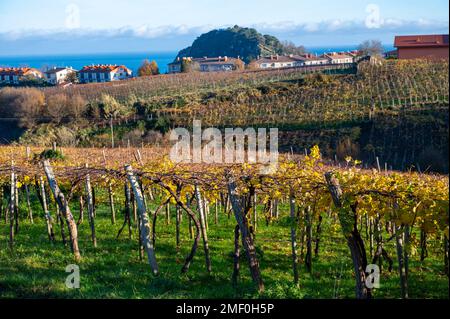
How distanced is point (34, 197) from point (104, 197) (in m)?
1.53

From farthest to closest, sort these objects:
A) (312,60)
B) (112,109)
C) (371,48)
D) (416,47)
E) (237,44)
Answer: (237,44) → (312,60) → (371,48) → (112,109) → (416,47)

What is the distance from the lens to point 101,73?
6438 cm

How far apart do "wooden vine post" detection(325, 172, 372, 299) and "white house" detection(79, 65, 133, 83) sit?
60.7 meters

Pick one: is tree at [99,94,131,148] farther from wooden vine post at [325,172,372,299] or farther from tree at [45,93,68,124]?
wooden vine post at [325,172,372,299]

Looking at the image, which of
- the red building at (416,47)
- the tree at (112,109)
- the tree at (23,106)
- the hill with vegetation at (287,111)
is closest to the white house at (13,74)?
the hill with vegetation at (287,111)

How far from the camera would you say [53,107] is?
33.3 m

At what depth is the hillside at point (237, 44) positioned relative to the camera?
81438 millimetres

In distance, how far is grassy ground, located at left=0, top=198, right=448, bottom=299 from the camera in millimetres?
5277

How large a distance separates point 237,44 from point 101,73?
2728 cm

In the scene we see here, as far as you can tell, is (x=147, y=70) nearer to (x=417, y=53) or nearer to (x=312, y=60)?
(x=312, y=60)

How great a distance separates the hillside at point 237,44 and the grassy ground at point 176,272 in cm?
7168

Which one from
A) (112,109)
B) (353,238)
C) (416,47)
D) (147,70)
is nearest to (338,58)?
(147,70)

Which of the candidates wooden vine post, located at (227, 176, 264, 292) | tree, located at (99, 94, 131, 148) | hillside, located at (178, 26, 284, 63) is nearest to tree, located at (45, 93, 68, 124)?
tree, located at (99, 94, 131, 148)
